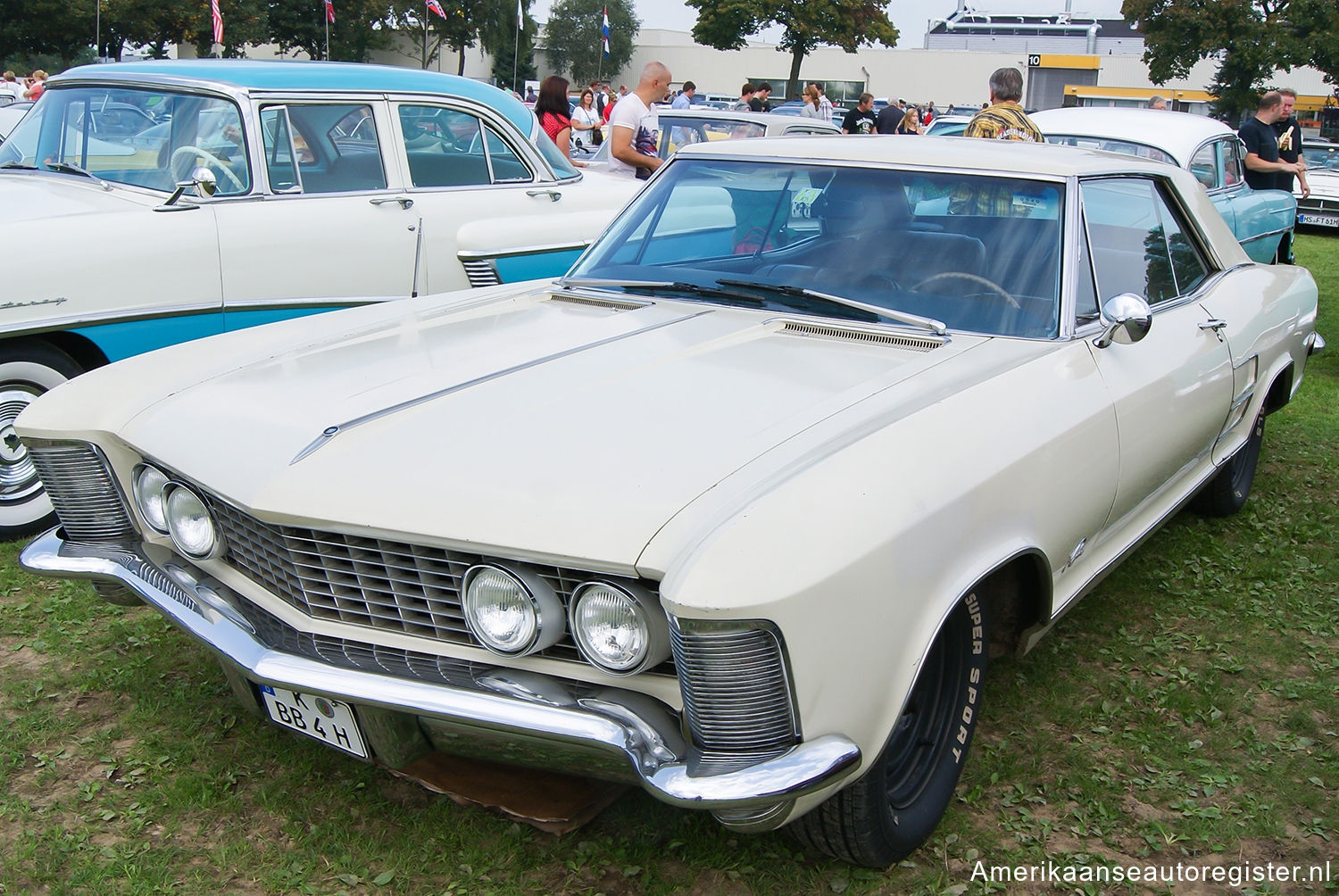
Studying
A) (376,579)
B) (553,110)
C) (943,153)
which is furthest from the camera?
(553,110)

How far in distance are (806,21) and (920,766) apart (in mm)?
43034

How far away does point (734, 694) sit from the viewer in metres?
1.87

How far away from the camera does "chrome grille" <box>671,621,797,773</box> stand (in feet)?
6.04

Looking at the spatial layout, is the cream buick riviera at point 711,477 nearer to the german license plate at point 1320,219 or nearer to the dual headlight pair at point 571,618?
the dual headlight pair at point 571,618

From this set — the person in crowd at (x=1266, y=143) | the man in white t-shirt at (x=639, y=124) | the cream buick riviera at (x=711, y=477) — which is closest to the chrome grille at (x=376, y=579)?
the cream buick riviera at (x=711, y=477)

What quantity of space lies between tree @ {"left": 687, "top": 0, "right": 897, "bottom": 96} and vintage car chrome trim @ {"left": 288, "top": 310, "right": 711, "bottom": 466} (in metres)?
39.8

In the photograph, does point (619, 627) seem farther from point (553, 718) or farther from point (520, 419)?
point (520, 419)

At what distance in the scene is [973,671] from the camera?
2459mm

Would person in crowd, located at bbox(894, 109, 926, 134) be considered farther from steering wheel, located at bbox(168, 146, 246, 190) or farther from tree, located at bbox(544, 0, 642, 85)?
tree, located at bbox(544, 0, 642, 85)

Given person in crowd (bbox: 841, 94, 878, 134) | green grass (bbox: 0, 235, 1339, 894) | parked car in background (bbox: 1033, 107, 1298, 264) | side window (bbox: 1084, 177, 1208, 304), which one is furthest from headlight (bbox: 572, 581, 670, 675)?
person in crowd (bbox: 841, 94, 878, 134)

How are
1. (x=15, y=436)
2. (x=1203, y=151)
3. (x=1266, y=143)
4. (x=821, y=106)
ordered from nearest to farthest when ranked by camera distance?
(x=15, y=436), (x=1203, y=151), (x=1266, y=143), (x=821, y=106)

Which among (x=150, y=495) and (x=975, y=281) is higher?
(x=975, y=281)

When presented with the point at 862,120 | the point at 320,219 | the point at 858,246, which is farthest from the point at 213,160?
the point at 862,120

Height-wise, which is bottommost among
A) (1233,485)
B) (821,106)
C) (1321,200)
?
(1321,200)
